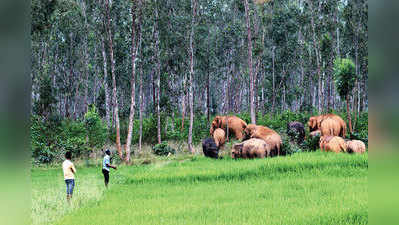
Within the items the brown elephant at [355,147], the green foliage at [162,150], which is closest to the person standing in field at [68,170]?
the brown elephant at [355,147]

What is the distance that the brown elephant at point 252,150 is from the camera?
1775cm

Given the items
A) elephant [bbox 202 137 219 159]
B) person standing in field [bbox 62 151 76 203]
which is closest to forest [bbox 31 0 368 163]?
elephant [bbox 202 137 219 159]

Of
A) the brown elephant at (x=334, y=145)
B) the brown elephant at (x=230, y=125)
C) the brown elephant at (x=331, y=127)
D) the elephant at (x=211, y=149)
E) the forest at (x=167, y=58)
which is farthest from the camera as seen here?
the brown elephant at (x=230, y=125)

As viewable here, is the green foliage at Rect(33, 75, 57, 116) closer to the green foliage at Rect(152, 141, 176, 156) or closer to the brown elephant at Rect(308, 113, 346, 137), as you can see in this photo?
the green foliage at Rect(152, 141, 176, 156)

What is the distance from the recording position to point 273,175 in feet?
45.0

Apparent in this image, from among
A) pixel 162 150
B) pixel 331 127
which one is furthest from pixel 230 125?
pixel 331 127

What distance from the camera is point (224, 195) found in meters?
10.8

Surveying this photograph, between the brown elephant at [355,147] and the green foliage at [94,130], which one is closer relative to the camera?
the brown elephant at [355,147]

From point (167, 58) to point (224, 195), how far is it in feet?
70.5

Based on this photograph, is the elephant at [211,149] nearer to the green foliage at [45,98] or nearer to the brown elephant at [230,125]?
the brown elephant at [230,125]

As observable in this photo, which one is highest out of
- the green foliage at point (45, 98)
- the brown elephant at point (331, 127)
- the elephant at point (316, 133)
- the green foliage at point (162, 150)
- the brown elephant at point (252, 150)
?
the green foliage at point (45, 98)

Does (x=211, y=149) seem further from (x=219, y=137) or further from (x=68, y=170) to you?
(x=68, y=170)

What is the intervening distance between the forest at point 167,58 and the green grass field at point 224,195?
23.6ft
